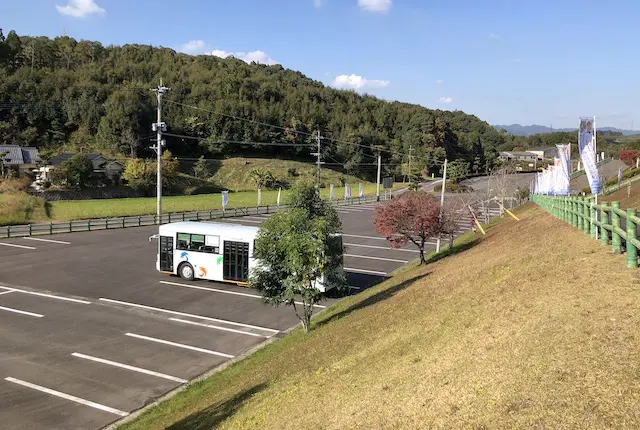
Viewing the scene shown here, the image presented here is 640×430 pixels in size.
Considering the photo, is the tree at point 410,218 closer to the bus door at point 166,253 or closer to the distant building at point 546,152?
the bus door at point 166,253

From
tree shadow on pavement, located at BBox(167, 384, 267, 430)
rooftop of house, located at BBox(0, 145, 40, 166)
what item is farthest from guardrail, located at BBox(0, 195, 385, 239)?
rooftop of house, located at BBox(0, 145, 40, 166)

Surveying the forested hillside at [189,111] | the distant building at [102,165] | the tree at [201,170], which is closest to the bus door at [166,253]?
the distant building at [102,165]

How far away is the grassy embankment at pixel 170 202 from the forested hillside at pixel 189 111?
30.4ft

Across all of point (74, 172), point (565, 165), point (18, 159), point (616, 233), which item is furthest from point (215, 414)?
point (18, 159)

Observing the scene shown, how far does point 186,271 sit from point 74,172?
138 ft

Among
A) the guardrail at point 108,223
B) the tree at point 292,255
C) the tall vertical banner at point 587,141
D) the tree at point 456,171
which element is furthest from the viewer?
the tree at point 456,171

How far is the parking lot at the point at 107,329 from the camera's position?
1044 cm

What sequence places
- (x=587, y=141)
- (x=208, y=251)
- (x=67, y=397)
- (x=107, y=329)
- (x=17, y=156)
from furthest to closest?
(x=17, y=156)
(x=208, y=251)
(x=587, y=141)
(x=107, y=329)
(x=67, y=397)

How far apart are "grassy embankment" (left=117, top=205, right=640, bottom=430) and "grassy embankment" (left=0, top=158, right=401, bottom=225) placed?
6261mm

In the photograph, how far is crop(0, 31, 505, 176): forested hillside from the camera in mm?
86375

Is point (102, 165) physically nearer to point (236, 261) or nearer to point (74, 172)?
point (74, 172)

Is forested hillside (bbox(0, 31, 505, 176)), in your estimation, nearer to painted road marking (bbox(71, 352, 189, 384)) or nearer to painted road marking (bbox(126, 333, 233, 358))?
painted road marking (bbox(126, 333, 233, 358))

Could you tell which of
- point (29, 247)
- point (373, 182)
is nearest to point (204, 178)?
point (373, 182)

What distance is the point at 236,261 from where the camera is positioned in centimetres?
2014
